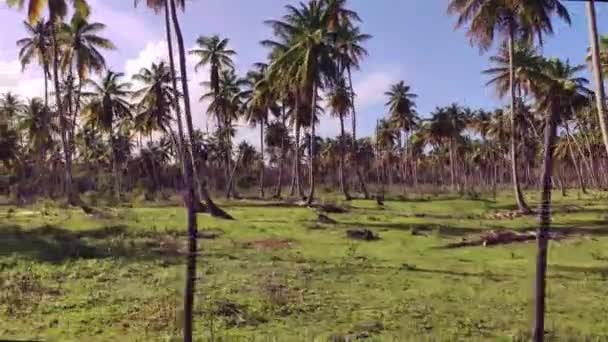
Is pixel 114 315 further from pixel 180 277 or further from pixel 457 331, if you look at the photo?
pixel 457 331

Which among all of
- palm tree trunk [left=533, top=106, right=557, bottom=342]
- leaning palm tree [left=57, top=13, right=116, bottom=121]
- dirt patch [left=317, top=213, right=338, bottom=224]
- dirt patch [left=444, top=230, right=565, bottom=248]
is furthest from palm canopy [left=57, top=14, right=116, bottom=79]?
palm tree trunk [left=533, top=106, right=557, bottom=342]

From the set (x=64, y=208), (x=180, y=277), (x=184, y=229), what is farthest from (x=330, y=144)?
(x=180, y=277)

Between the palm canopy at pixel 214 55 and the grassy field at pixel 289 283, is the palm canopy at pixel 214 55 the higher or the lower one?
the higher one

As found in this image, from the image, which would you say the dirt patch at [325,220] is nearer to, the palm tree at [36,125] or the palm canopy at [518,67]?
the palm canopy at [518,67]

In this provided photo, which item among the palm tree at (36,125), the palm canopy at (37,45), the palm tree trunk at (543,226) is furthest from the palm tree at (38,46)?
the palm tree trunk at (543,226)

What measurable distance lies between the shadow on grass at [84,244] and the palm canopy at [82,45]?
15132mm

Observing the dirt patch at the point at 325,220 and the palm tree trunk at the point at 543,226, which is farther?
the dirt patch at the point at 325,220

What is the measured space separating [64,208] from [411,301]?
21971 millimetres

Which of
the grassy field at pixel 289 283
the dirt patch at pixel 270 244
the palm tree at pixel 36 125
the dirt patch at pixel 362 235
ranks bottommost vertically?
the grassy field at pixel 289 283

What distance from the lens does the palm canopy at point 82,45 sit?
114 feet

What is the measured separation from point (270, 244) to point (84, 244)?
5.34 m

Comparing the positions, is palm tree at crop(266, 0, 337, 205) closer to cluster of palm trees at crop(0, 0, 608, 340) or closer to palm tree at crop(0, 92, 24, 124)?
cluster of palm trees at crop(0, 0, 608, 340)

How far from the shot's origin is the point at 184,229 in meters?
21.8

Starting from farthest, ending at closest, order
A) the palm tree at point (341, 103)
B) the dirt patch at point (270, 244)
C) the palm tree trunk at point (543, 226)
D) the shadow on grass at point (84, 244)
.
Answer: the palm tree at point (341, 103) → the dirt patch at point (270, 244) → the shadow on grass at point (84, 244) → the palm tree trunk at point (543, 226)
